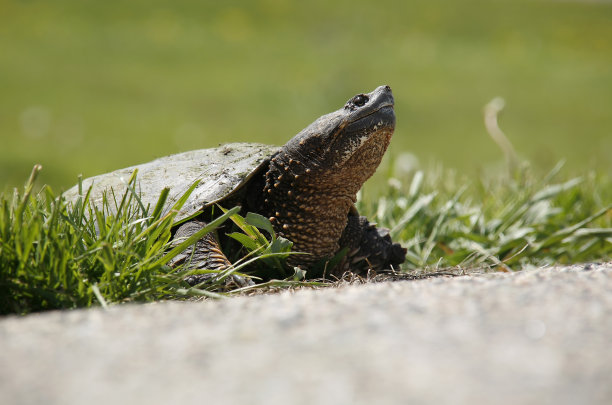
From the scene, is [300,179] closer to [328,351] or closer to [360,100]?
[360,100]

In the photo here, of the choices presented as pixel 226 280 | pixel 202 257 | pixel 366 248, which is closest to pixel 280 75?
pixel 366 248

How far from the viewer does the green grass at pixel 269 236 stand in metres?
1.74

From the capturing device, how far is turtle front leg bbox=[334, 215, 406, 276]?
2.77 metres

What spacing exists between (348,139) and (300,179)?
243 mm

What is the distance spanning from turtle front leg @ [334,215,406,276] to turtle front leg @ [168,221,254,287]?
0.64m

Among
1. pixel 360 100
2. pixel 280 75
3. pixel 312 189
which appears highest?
pixel 360 100

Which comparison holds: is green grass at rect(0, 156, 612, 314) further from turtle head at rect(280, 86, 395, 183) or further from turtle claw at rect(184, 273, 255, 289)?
turtle head at rect(280, 86, 395, 183)

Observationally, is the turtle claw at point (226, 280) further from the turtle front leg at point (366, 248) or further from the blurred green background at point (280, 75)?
the blurred green background at point (280, 75)

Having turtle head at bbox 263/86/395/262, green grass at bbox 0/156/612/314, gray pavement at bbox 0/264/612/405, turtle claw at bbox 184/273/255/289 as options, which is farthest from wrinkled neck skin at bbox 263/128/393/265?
gray pavement at bbox 0/264/612/405

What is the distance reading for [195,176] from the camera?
2.56 metres

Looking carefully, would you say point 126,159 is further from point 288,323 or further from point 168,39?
point 288,323

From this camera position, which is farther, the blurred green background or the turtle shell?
the blurred green background

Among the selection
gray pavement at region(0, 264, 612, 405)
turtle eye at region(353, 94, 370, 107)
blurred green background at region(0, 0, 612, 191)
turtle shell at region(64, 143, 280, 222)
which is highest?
turtle eye at region(353, 94, 370, 107)

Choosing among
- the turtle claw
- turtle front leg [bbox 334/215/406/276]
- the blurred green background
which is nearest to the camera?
the turtle claw
